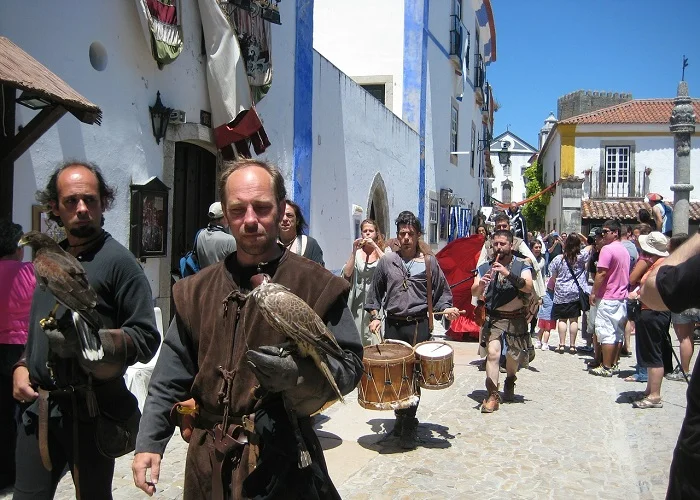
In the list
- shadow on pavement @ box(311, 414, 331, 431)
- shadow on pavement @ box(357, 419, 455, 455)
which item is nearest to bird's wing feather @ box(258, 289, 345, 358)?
shadow on pavement @ box(357, 419, 455, 455)

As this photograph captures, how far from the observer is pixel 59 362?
277cm

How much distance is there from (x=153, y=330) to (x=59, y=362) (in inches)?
16.2

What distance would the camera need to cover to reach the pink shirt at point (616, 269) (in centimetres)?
836

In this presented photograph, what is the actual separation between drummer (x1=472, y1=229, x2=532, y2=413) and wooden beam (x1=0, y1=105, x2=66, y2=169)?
166 inches

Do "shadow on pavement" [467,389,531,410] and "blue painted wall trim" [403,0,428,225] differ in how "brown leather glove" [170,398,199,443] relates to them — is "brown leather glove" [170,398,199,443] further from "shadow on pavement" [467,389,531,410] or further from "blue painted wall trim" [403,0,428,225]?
"blue painted wall trim" [403,0,428,225]

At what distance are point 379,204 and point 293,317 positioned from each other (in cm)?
1351

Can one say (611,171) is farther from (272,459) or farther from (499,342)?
(272,459)

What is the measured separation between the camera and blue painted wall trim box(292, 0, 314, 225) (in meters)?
10.1

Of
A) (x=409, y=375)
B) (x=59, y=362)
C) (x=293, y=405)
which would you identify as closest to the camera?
(x=293, y=405)

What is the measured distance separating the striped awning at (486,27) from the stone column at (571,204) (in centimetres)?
719

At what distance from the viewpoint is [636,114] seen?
1289 inches

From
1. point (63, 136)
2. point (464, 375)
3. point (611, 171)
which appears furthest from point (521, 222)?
point (611, 171)

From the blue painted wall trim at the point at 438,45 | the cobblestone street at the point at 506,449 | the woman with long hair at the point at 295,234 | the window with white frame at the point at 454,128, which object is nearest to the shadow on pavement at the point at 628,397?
the cobblestone street at the point at 506,449

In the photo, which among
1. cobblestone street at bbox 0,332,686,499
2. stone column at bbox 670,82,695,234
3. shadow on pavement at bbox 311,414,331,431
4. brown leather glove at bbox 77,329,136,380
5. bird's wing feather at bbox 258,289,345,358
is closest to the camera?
bird's wing feather at bbox 258,289,345,358
